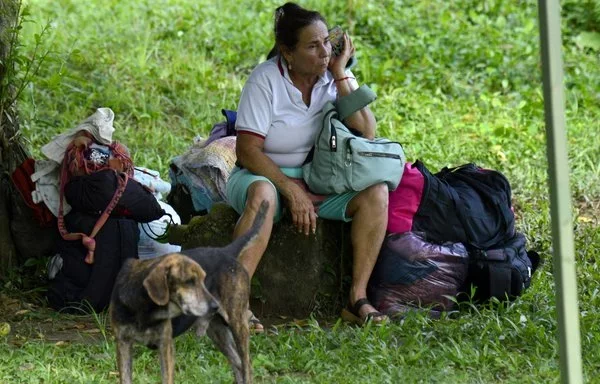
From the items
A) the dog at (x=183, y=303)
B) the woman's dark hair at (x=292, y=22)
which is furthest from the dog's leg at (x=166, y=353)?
the woman's dark hair at (x=292, y=22)

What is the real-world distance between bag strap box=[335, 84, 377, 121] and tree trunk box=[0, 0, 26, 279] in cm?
193

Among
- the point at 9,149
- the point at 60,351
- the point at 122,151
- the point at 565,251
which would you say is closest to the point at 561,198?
the point at 565,251

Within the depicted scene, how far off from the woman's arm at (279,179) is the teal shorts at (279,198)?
5cm

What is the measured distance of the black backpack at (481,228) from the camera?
637 centimetres

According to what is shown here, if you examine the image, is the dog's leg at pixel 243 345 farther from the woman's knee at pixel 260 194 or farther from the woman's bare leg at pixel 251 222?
the woman's knee at pixel 260 194

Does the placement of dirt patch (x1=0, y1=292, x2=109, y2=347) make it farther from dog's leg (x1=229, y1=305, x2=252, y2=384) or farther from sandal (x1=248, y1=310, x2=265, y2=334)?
dog's leg (x1=229, y1=305, x2=252, y2=384)

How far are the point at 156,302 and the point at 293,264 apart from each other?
2313 mm

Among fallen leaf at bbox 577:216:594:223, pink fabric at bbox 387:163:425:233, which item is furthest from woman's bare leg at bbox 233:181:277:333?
fallen leaf at bbox 577:216:594:223

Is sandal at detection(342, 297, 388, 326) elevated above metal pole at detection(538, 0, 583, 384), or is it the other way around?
metal pole at detection(538, 0, 583, 384)

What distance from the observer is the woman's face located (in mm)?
6258

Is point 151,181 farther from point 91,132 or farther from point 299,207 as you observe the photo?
point 299,207

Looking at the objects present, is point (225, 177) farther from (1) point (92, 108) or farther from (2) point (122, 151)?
(1) point (92, 108)

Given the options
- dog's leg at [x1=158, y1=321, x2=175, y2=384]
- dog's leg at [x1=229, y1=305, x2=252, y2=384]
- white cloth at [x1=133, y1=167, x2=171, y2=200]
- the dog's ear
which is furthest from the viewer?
white cloth at [x1=133, y1=167, x2=171, y2=200]

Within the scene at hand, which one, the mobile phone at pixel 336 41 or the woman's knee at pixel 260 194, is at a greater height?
the mobile phone at pixel 336 41
